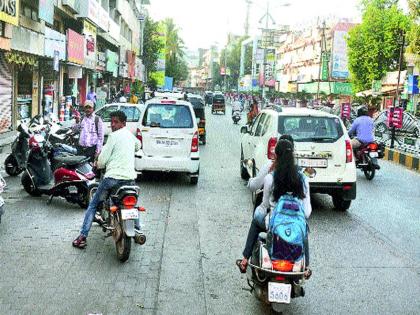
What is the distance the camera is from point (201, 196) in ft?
36.6

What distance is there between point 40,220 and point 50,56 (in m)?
17.8

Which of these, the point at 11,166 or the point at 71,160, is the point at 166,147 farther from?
the point at 11,166

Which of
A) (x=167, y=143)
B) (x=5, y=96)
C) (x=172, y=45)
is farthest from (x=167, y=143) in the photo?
(x=172, y=45)

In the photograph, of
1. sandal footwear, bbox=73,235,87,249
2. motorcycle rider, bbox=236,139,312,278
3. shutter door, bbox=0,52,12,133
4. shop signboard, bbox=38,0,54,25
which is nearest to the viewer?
motorcycle rider, bbox=236,139,312,278

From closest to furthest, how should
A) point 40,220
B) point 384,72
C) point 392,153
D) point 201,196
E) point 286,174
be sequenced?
point 286,174
point 40,220
point 201,196
point 392,153
point 384,72

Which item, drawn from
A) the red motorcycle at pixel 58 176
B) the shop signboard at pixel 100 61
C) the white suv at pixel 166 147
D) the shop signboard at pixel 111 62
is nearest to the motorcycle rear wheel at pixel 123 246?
the red motorcycle at pixel 58 176

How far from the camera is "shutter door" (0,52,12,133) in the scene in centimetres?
2105

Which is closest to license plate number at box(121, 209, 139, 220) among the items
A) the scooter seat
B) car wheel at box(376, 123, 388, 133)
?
the scooter seat

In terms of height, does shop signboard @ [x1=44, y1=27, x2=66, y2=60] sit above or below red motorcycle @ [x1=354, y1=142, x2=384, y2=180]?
above

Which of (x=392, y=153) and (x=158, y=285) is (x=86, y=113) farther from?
(x=392, y=153)

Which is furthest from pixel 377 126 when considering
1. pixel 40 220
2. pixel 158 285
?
pixel 158 285

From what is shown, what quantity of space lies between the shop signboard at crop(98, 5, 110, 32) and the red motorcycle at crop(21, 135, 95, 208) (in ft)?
85.6

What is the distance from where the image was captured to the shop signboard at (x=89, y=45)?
32.8 metres

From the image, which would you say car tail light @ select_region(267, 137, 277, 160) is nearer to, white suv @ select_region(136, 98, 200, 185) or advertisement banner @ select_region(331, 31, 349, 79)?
white suv @ select_region(136, 98, 200, 185)
